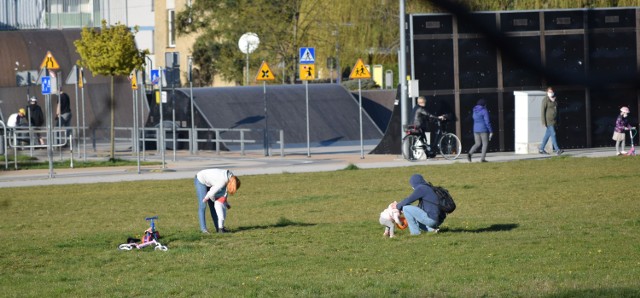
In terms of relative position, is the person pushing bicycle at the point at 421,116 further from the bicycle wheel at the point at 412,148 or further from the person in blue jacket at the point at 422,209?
the person in blue jacket at the point at 422,209

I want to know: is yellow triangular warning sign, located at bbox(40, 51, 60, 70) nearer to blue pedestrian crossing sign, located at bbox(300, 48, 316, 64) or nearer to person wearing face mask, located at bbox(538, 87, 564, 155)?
person wearing face mask, located at bbox(538, 87, 564, 155)

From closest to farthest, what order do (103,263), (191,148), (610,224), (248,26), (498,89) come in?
(103,263), (610,224), (498,89), (191,148), (248,26)

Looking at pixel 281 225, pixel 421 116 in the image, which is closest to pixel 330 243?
pixel 281 225

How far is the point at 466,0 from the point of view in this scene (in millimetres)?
2217

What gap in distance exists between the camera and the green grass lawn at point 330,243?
10.8m

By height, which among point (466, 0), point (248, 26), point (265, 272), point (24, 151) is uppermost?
point (248, 26)

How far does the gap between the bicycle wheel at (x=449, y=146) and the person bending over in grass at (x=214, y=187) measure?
15995 mm

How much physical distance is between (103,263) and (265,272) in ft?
7.44

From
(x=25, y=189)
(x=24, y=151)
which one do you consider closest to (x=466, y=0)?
(x=24, y=151)

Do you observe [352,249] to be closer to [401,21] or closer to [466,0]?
[401,21]

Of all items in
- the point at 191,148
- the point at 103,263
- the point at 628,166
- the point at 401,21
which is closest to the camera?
the point at 401,21

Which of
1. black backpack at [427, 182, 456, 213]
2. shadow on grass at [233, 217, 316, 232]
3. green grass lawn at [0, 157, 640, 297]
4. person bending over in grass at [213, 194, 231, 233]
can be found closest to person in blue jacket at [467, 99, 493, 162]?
green grass lawn at [0, 157, 640, 297]

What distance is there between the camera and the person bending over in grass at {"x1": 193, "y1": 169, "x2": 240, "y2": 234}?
1556 centimetres

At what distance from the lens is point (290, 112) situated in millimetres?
41938
